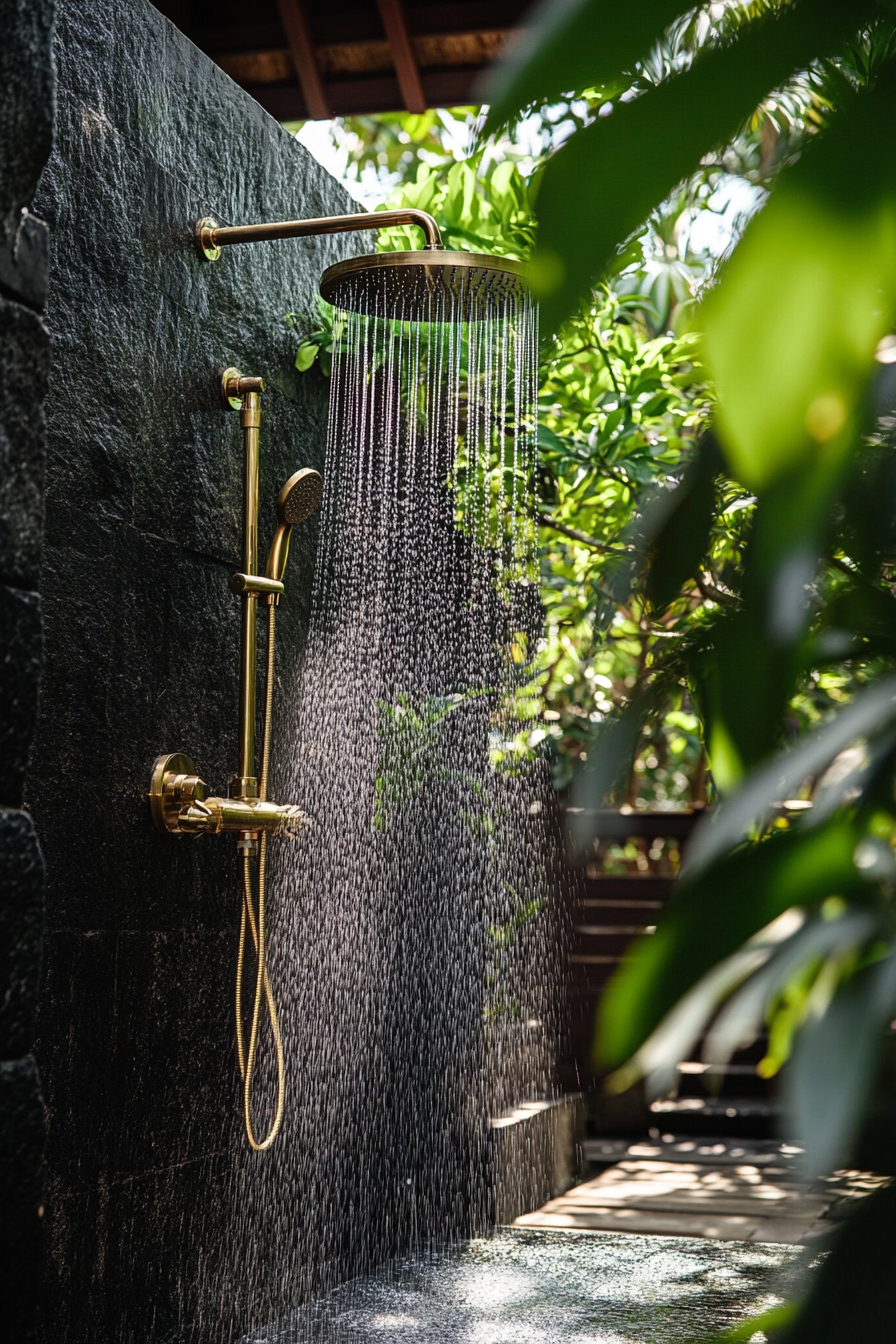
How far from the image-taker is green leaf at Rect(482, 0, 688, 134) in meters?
0.27

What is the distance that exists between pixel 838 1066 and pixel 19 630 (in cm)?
96

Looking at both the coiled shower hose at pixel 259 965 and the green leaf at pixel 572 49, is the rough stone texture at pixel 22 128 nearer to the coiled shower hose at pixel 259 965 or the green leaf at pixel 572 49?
the green leaf at pixel 572 49

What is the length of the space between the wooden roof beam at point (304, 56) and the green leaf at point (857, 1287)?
322 cm

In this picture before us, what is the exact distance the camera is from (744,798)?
11.6 inches

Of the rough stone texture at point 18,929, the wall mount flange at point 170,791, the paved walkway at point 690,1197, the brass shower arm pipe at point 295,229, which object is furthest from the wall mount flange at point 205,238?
the paved walkway at point 690,1197

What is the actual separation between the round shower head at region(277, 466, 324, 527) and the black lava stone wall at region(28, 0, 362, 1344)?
0.21 feet

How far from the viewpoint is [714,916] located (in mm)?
296

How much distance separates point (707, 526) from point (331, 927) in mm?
2570

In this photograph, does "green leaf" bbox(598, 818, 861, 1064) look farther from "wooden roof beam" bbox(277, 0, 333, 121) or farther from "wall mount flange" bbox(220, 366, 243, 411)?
"wooden roof beam" bbox(277, 0, 333, 121)

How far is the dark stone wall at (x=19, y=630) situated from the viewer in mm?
1082

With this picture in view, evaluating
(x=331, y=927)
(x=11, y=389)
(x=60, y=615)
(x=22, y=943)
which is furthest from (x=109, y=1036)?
(x=11, y=389)

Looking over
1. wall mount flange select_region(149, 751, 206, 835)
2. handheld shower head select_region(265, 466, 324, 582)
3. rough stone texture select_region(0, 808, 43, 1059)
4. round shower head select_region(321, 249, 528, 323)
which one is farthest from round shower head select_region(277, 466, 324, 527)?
rough stone texture select_region(0, 808, 43, 1059)

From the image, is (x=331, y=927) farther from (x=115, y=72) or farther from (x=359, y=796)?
(x=115, y=72)

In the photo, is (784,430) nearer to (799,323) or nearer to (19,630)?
(799,323)
